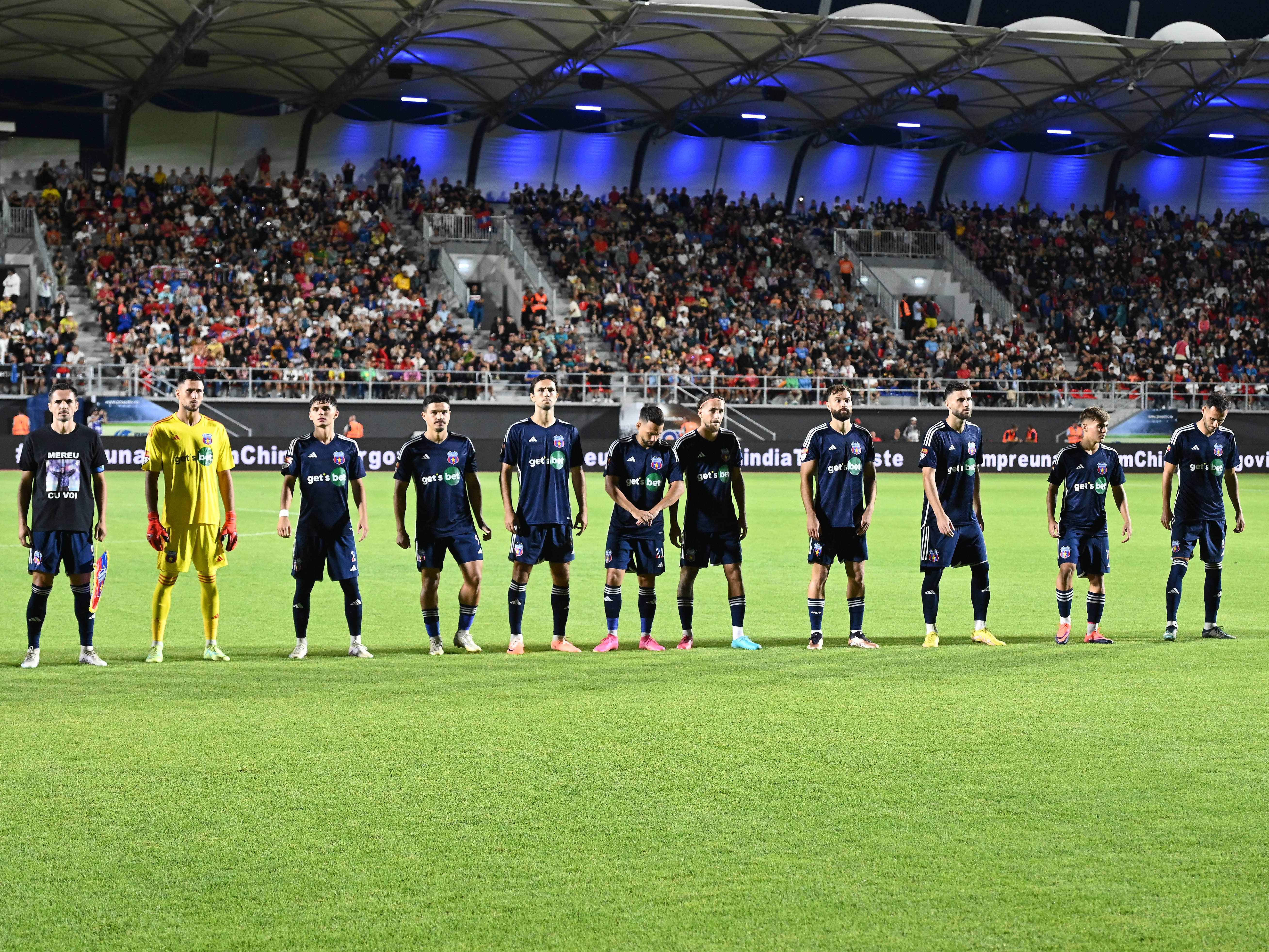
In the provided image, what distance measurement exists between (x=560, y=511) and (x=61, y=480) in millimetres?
3573

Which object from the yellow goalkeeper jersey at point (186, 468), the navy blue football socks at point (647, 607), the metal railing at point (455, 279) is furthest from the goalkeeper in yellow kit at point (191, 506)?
the metal railing at point (455, 279)

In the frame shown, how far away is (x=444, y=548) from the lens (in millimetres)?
10453

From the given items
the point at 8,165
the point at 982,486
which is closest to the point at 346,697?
the point at 982,486

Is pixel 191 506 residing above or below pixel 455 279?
below

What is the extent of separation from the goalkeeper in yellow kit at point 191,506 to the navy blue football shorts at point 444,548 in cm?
138

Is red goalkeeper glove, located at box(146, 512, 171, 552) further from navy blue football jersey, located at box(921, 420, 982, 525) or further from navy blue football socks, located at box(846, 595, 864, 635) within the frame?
navy blue football jersey, located at box(921, 420, 982, 525)

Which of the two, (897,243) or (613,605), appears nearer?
(613,605)

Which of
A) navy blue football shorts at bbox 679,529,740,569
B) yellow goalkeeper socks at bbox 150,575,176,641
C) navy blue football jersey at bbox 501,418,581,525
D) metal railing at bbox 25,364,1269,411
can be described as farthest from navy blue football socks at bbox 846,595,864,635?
metal railing at bbox 25,364,1269,411

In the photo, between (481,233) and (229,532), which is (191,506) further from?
(481,233)

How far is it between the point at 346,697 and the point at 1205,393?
125 feet

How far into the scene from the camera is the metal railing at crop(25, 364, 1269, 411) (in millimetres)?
34469

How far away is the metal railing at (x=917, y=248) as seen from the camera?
4997cm

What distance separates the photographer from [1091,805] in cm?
595

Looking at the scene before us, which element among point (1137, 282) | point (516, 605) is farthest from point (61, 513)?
point (1137, 282)
